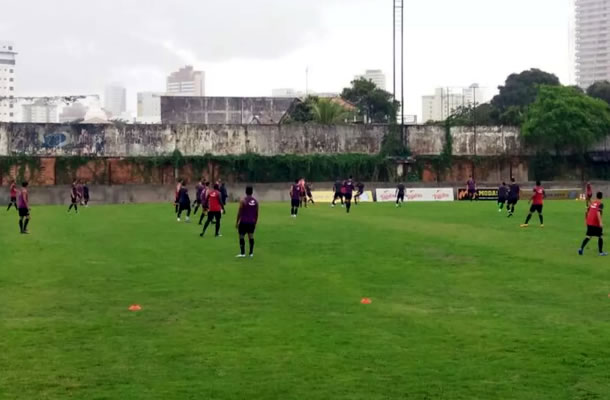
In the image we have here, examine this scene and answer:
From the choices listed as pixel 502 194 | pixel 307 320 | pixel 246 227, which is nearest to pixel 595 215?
pixel 246 227

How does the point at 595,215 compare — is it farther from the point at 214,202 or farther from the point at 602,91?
the point at 602,91

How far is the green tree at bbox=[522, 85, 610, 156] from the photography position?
203 feet

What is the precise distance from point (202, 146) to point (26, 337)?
1958 inches

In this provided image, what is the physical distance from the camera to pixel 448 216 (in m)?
35.6

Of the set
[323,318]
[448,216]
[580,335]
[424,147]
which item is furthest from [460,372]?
[424,147]

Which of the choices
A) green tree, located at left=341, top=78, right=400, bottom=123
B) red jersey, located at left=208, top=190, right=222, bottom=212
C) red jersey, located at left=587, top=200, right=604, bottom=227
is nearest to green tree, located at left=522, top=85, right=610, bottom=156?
green tree, located at left=341, top=78, right=400, bottom=123

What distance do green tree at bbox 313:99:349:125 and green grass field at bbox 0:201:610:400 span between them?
149 feet

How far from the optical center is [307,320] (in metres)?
12.1

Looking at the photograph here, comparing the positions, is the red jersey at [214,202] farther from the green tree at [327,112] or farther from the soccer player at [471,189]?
the green tree at [327,112]

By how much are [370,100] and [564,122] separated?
31.5 meters

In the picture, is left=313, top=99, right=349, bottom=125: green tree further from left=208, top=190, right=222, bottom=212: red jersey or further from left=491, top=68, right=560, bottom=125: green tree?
left=208, top=190, right=222, bottom=212: red jersey

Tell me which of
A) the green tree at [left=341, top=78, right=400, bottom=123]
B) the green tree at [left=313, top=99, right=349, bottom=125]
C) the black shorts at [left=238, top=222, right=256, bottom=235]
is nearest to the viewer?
the black shorts at [left=238, top=222, right=256, bottom=235]

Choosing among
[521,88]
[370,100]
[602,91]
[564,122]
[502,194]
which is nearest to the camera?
[502,194]

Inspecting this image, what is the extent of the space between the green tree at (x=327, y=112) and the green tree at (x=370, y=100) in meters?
19.1
